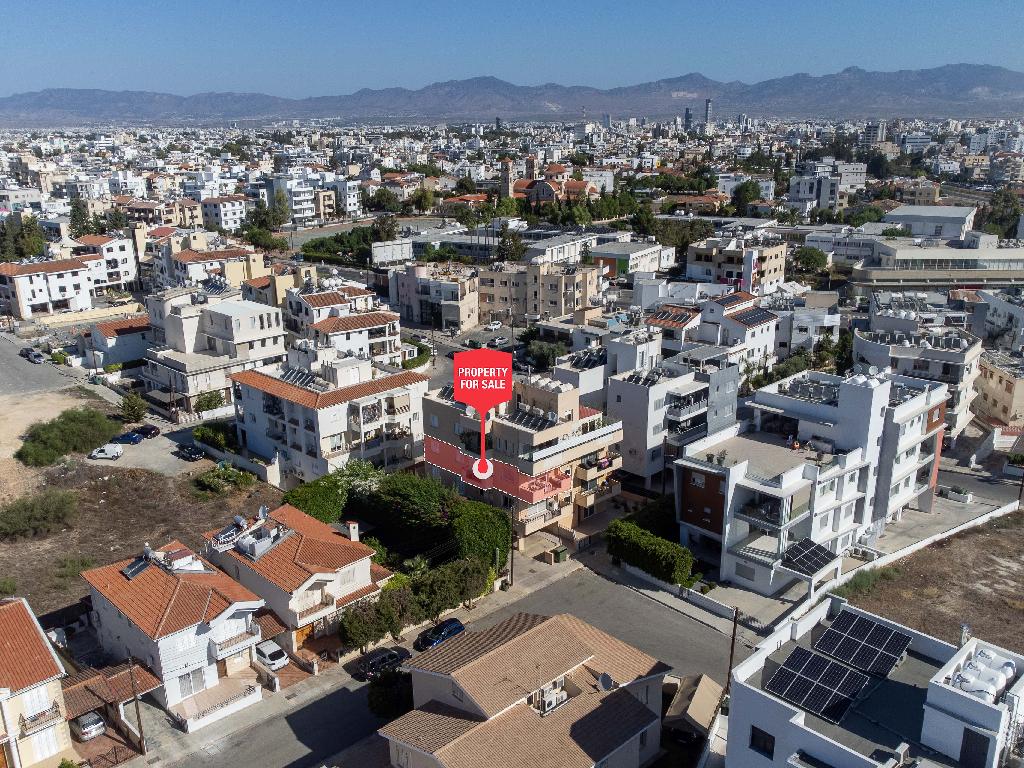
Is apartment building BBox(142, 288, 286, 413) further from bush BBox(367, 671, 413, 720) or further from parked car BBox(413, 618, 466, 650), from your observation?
bush BBox(367, 671, 413, 720)

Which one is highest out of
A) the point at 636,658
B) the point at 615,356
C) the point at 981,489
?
the point at 615,356

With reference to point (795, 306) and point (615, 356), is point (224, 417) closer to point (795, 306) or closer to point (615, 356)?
point (615, 356)

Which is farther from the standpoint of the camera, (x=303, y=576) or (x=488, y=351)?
(x=488, y=351)

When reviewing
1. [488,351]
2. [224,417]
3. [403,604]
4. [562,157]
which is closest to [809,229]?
[488,351]

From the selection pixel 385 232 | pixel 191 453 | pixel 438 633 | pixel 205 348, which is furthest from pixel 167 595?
pixel 385 232

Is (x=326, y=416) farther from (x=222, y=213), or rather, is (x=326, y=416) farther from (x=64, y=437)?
(x=222, y=213)

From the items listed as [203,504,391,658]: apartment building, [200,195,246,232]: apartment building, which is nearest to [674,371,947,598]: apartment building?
[203,504,391,658]: apartment building
